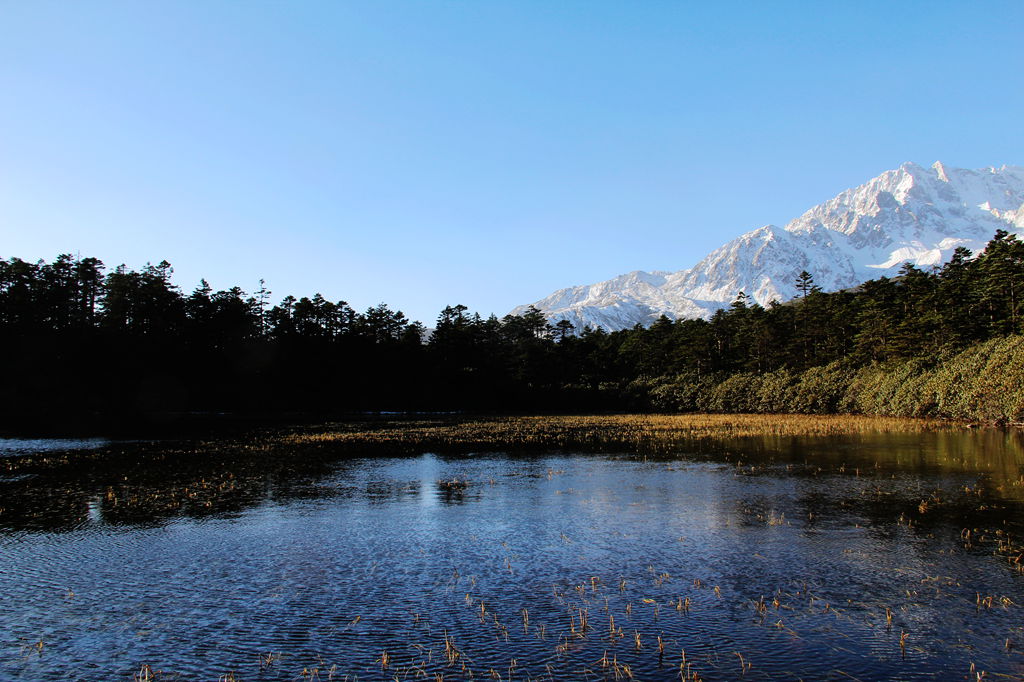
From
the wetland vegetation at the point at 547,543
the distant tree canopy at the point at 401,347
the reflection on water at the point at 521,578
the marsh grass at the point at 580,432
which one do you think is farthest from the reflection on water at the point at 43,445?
the distant tree canopy at the point at 401,347

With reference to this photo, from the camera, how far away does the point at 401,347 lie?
5404 inches

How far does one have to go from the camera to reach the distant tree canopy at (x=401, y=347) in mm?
92188

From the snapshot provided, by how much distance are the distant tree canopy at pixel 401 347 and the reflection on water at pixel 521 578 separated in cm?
6659

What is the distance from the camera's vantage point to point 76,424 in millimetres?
80312

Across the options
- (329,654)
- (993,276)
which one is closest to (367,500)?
(329,654)

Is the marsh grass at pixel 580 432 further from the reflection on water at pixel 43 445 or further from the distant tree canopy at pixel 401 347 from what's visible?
the distant tree canopy at pixel 401 347

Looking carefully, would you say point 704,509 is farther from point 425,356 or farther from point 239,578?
point 425,356

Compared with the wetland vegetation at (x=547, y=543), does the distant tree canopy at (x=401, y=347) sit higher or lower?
higher

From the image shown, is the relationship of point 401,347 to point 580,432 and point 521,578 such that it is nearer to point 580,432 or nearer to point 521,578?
point 580,432

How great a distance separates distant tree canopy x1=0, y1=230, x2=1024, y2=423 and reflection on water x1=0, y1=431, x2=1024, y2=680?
6659 centimetres

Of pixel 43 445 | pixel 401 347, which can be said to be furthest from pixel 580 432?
pixel 401 347

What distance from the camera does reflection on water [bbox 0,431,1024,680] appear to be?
42.9ft

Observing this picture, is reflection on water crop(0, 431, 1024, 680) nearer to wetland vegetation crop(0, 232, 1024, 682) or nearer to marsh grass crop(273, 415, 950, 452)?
wetland vegetation crop(0, 232, 1024, 682)

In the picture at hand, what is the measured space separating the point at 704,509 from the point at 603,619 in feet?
44.0
